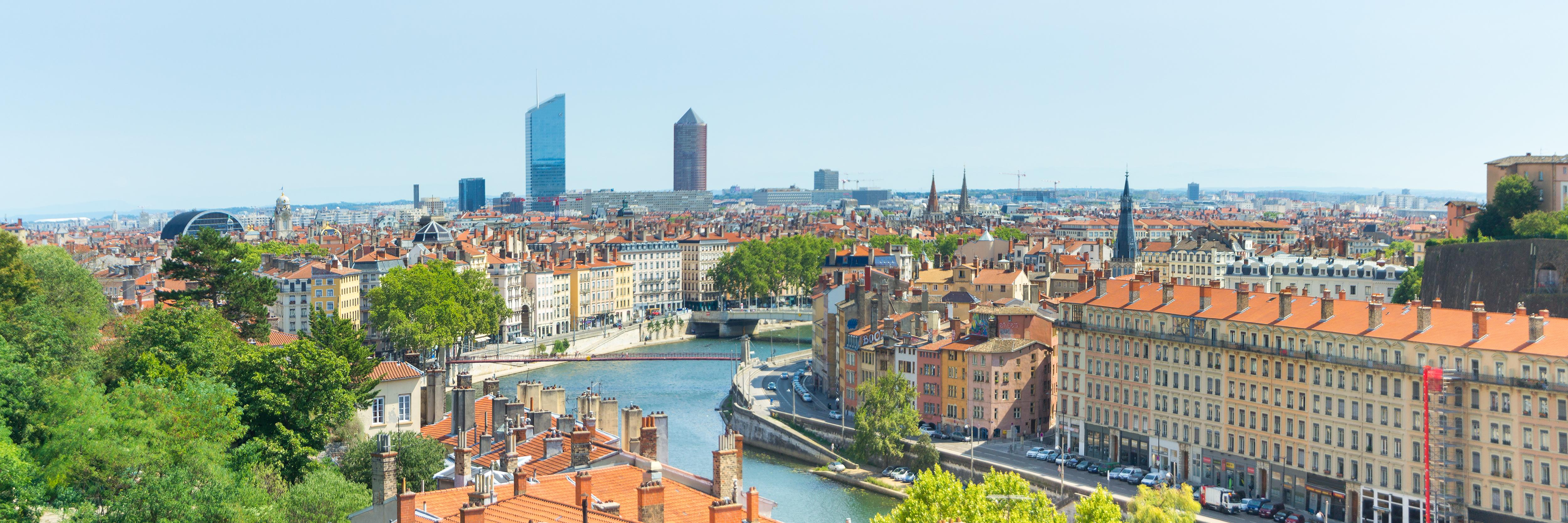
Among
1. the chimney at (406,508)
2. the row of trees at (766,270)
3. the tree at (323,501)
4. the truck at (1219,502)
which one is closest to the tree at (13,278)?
the tree at (323,501)

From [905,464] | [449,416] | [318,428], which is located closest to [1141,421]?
[905,464]

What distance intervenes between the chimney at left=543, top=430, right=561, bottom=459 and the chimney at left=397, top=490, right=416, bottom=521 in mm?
3645

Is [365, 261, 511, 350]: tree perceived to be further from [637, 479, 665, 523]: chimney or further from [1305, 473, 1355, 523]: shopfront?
[637, 479, 665, 523]: chimney

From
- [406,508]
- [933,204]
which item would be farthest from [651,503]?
[933,204]

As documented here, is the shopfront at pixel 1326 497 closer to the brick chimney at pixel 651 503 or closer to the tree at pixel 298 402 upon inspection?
the tree at pixel 298 402

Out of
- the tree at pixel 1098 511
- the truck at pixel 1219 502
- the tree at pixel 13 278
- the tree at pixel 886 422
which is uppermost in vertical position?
the tree at pixel 13 278

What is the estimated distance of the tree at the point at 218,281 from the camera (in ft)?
121

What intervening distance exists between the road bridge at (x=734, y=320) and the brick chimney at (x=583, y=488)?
183 feet

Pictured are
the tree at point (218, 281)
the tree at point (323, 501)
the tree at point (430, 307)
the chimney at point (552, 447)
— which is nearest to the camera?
the chimney at point (552, 447)

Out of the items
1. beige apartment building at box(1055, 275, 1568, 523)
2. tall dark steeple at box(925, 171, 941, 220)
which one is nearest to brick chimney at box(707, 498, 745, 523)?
beige apartment building at box(1055, 275, 1568, 523)

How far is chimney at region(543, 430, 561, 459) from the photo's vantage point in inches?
701

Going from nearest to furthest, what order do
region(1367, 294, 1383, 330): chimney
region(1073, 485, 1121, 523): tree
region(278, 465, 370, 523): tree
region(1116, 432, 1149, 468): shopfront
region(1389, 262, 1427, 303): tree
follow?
region(278, 465, 370, 523): tree → region(1073, 485, 1121, 523): tree → region(1367, 294, 1383, 330): chimney → region(1116, 432, 1149, 468): shopfront → region(1389, 262, 1427, 303): tree

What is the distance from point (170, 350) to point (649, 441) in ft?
38.7

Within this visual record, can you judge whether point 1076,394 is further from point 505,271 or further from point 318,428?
point 505,271
